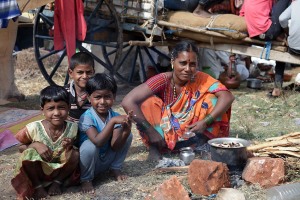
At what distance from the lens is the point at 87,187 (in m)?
3.38

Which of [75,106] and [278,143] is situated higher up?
[75,106]

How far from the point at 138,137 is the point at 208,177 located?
179 centimetres

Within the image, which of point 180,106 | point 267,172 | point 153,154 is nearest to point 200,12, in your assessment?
point 180,106

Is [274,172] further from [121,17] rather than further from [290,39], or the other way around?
[121,17]

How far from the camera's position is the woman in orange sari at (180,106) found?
13.1 feet

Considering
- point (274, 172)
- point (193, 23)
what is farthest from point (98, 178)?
point (193, 23)

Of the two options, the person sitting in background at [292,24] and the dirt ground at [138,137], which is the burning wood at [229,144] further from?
the person sitting in background at [292,24]

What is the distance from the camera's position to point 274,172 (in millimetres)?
3307

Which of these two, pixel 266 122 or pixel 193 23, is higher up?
pixel 193 23

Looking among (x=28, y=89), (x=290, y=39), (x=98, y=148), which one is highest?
(x=290, y=39)

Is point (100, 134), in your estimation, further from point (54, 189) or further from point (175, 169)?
point (175, 169)

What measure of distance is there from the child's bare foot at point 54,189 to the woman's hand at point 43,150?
288 millimetres

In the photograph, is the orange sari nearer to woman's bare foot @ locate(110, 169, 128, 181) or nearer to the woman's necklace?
woman's bare foot @ locate(110, 169, 128, 181)

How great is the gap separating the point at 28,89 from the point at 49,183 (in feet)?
14.0
